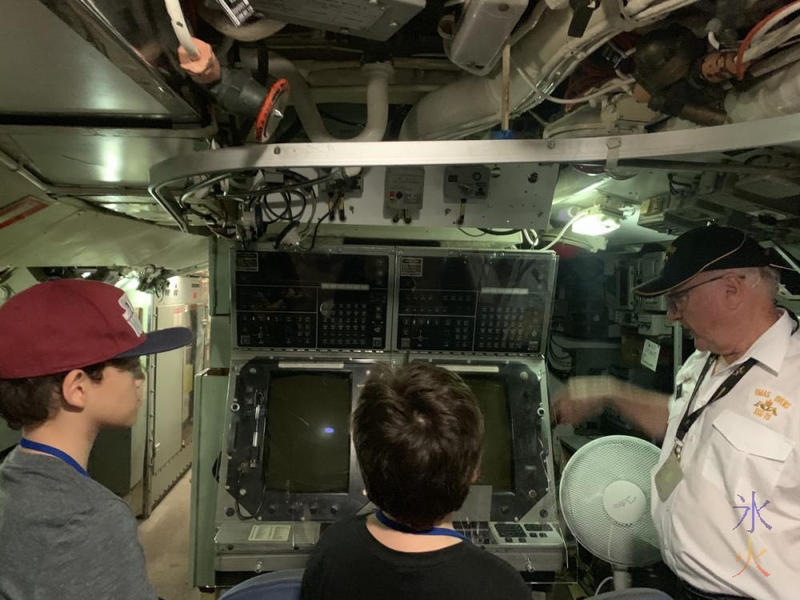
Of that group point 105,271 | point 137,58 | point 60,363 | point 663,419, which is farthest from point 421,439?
point 105,271

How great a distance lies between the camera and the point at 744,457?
1426 mm

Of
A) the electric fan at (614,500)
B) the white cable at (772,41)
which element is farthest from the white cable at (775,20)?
the electric fan at (614,500)

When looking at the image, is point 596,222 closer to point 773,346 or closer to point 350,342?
point 773,346

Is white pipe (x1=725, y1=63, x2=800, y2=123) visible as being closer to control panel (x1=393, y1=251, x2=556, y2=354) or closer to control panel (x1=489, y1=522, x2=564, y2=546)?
control panel (x1=393, y1=251, x2=556, y2=354)

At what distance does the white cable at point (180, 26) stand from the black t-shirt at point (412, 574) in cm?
112

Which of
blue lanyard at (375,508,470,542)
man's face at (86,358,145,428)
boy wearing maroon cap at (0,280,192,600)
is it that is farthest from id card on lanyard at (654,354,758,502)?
man's face at (86,358,145,428)

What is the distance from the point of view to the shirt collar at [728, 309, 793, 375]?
1491 millimetres

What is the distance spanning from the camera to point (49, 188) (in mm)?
1840

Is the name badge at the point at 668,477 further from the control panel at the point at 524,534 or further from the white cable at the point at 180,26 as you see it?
the white cable at the point at 180,26

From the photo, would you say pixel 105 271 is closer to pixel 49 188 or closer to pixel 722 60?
pixel 49 188

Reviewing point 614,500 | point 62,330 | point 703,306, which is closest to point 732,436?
point 703,306

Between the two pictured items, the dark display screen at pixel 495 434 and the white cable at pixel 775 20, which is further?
the dark display screen at pixel 495 434

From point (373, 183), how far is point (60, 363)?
1269 mm

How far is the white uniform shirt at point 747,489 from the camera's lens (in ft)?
4.51
